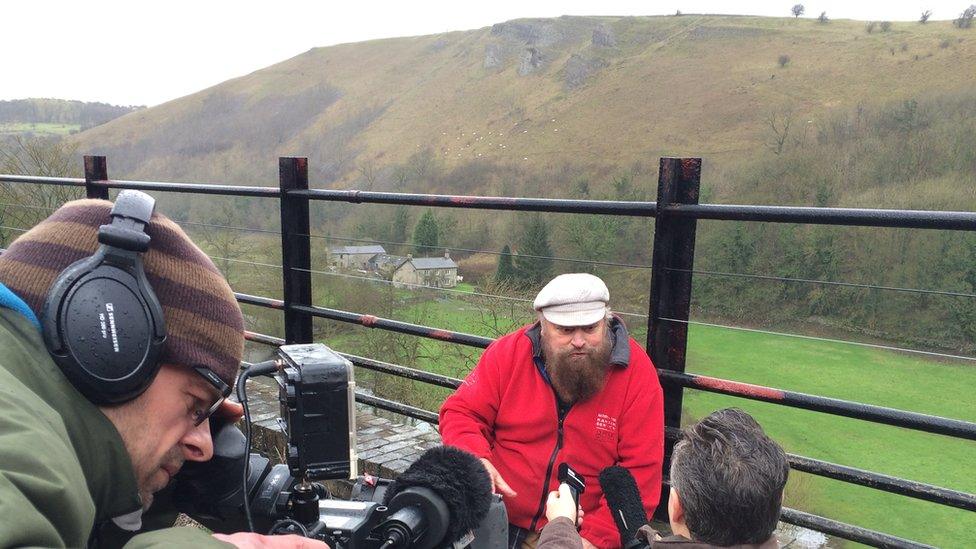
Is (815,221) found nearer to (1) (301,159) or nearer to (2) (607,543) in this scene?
(2) (607,543)

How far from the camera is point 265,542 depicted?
32.2 inches

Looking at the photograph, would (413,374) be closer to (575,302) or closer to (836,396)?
(575,302)

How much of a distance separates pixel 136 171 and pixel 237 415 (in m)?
59.0

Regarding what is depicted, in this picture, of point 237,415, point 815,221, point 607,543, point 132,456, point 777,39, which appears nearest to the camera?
point 132,456

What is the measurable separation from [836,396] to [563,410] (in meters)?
11.2

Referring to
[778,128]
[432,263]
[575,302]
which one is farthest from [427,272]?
[778,128]

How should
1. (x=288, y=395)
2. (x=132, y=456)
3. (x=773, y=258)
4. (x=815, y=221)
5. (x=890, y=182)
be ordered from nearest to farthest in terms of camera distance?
(x=132, y=456) < (x=288, y=395) < (x=815, y=221) < (x=773, y=258) < (x=890, y=182)

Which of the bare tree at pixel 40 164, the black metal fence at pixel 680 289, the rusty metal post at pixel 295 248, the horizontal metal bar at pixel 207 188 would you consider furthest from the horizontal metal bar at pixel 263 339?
the bare tree at pixel 40 164

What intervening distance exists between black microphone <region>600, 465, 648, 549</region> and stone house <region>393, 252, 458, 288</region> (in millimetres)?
4074

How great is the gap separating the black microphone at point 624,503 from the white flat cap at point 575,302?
881 millimetres

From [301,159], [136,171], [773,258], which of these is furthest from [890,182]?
[136,171]

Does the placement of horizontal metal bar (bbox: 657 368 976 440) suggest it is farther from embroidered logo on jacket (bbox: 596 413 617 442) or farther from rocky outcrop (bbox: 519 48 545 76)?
rocky outcrop (bbox: 519 48 545 76)

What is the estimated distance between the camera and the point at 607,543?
2.53 meters

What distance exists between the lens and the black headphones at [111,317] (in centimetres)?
82
